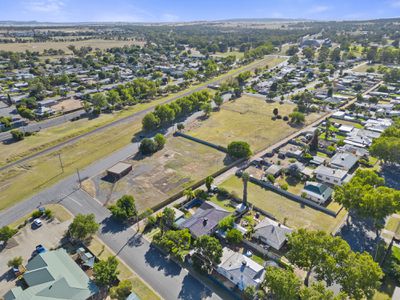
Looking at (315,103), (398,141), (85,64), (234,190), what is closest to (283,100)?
(315,103)

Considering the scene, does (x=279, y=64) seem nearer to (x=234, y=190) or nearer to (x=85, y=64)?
(x=85, y=64)

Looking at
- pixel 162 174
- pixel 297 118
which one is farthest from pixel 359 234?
pixel 297 118

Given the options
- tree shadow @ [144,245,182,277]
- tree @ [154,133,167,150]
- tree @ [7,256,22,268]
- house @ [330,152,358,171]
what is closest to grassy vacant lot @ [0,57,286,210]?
tree @ [154,133,167,150]

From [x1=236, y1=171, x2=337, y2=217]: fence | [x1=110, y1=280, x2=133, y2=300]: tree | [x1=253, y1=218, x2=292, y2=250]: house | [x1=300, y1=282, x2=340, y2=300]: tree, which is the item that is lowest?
[x1=236, y1=171, x2=337, y2=217]: fence

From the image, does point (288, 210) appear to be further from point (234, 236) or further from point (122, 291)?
point (122, 291)

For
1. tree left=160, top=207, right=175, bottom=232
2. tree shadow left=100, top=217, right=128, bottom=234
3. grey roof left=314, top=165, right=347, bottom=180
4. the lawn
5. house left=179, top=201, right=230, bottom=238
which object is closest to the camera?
the lawn

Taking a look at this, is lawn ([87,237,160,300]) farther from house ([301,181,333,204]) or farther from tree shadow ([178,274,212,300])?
house ([301,181,333,204])
